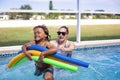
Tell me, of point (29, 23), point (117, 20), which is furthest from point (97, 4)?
point (29, 23)

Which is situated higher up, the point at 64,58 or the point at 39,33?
the point at 39,33

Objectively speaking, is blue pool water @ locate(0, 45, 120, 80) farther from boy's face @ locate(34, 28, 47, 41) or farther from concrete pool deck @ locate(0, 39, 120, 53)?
boy's face @ locate(34, 28, 47, 41)

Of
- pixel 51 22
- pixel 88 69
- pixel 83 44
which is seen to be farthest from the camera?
pixel 51 22

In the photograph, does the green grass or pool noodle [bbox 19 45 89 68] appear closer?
pool noodle [bbox 19 45 89 68]

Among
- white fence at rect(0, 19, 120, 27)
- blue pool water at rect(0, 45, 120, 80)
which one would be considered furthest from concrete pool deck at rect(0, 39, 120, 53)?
white fence at rect(0, 19, 120, 27)

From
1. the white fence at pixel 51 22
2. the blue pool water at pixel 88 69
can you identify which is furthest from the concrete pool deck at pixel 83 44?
the white fence at pixel 51 22

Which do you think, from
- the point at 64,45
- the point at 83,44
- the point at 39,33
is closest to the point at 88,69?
the point at 64,45

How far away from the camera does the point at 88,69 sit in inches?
253

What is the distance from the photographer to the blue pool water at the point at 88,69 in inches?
220

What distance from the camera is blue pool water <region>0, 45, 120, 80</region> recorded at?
5582 millimetres

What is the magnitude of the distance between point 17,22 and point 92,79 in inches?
567

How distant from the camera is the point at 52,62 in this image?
3.74 m

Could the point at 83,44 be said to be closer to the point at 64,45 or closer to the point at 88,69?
the point at 88,69

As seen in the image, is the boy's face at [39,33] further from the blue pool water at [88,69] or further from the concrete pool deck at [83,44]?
the concrete pool deck at [83,44]
